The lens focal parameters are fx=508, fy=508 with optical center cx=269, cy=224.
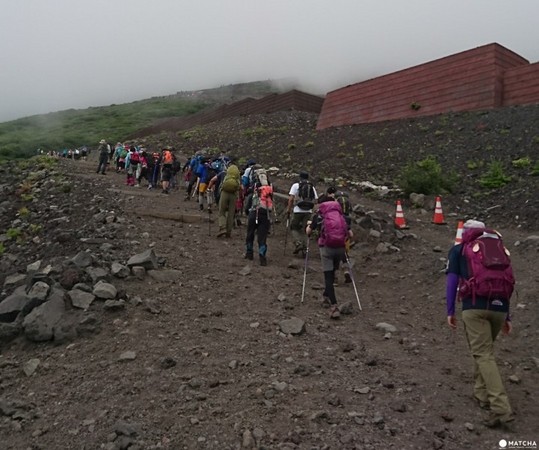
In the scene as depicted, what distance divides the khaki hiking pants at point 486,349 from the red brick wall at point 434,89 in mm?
21368

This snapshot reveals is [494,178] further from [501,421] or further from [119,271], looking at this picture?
[501,421]

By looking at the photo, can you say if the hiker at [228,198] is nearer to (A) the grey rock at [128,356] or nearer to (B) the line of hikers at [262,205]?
(B) the line of hikers at [262,205]

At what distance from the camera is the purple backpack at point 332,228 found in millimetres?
7312

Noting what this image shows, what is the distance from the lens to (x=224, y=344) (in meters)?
6.06

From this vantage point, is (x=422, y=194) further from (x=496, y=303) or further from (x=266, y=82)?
(x=266, y=82)

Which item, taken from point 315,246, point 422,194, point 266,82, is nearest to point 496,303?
point 315,246

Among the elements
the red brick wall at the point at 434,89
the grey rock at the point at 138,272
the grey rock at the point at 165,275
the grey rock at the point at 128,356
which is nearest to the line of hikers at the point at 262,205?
the grey rock at the point at 165,275

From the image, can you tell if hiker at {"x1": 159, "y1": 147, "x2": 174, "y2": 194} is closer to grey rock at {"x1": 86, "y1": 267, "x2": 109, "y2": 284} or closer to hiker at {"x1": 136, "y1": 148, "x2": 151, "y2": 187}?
hiker at {"x1": 136, "y1": 148, "x2": 151, "y2": 187}

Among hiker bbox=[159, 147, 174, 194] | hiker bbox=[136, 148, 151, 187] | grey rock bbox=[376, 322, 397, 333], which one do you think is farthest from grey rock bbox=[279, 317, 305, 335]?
hiker bbox=[136, 148, 151, 187]

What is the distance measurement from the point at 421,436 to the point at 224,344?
2.64m

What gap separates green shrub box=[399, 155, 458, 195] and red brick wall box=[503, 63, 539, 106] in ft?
29.4

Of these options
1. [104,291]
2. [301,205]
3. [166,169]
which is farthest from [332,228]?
[166,169]

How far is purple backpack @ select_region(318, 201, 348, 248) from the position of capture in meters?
7.31

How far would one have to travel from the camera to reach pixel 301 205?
998 centimetres
